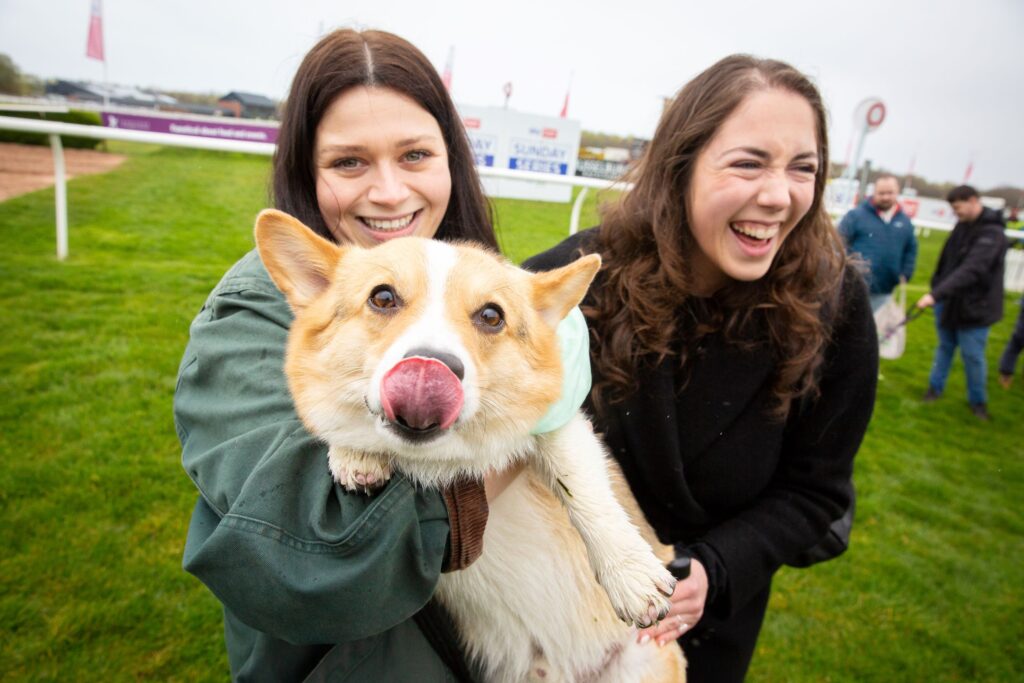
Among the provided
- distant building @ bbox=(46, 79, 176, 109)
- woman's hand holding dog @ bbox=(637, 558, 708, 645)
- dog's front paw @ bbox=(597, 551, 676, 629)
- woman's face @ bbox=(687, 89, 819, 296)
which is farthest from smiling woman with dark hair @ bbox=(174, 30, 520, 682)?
distant building @ bbox=(46, 79, 176, 109)

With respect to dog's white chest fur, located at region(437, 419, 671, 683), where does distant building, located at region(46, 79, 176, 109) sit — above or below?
above

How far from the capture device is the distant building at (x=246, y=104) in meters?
48.9

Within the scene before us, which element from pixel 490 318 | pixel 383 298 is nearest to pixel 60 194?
pixel 383 298

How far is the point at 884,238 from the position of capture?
8125mm

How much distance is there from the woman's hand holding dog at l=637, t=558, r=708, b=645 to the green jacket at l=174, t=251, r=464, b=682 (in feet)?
2.89

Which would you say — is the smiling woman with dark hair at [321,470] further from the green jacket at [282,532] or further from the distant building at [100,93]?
the distant building at [100,93]

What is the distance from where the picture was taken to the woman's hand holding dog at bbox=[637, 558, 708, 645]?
2.16 metres

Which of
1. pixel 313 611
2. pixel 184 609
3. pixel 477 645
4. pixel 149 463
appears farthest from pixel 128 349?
pixel 313 611

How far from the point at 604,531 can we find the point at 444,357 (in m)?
0.89

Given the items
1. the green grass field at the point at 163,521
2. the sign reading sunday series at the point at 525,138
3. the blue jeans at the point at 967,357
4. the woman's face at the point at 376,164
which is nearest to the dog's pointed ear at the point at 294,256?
the woman's face at the point at 376,164

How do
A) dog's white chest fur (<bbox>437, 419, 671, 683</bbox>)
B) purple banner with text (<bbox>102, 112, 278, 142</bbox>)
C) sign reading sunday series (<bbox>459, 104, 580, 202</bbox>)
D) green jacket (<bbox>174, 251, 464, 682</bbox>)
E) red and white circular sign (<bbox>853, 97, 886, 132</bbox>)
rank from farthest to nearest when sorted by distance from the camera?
sign reading sunday series (<bbox>459, 104, 580, 202</bbox>) < purple banner with text (<bbox>102, 112, 278, 142</bbox>) < red and white circular sign (<bbox>853, 97, 886, 132</bbox>) < dog's white chest fur (<bbox>437, 419, 671, 683</bbox>) < green jacket (<bbox>174, 251, 464, 682</bbox>)

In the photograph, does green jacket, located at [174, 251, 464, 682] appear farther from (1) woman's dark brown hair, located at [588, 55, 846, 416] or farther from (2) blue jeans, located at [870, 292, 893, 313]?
(2) blue jeans, located at [870, 292, 893, 313]

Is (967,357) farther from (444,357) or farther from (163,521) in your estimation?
(163,521)

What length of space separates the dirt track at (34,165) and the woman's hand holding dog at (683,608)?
15473 mm
